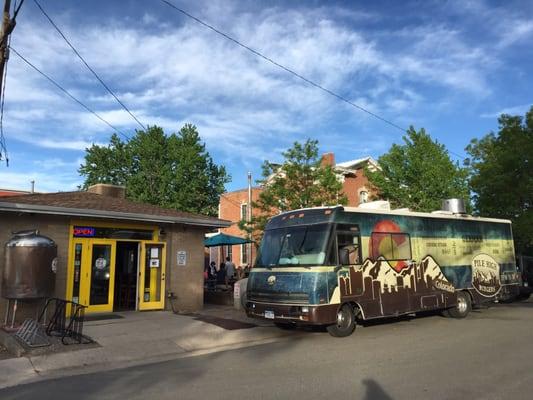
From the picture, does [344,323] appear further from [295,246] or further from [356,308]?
[295,246]

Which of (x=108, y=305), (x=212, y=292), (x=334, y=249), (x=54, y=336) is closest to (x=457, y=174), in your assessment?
(x=212, y=292)

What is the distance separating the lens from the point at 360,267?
10.7m

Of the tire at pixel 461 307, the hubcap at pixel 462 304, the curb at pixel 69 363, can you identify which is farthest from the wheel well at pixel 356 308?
the hubcap at pixel 462 304

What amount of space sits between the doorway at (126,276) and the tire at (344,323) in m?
6.81

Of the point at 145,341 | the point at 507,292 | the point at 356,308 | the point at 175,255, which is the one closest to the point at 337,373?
the point at 356,308

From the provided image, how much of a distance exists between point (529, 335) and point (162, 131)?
1194 inches

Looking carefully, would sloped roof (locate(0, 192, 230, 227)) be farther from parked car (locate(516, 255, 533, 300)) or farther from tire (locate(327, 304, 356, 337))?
parked car (locate(516, 255, 533, 300))

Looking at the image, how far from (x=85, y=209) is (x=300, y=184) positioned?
12042mm

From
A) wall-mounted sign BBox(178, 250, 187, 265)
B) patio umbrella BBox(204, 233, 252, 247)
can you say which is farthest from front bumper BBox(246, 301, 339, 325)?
patio umbrella BBox(204, 233, 252, 247)

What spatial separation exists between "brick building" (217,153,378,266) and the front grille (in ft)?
64.4

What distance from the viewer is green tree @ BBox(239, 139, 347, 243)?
2212 cm

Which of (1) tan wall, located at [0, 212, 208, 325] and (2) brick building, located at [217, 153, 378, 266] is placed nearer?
(1) tan wall, located at [0, 212, 208, 325]

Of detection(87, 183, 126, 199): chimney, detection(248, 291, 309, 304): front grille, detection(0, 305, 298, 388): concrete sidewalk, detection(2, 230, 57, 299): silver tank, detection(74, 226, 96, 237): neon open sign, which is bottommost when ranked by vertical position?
detection(0, 305, 298, 388): concrete sidewalk

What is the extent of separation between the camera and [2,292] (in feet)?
35.3
